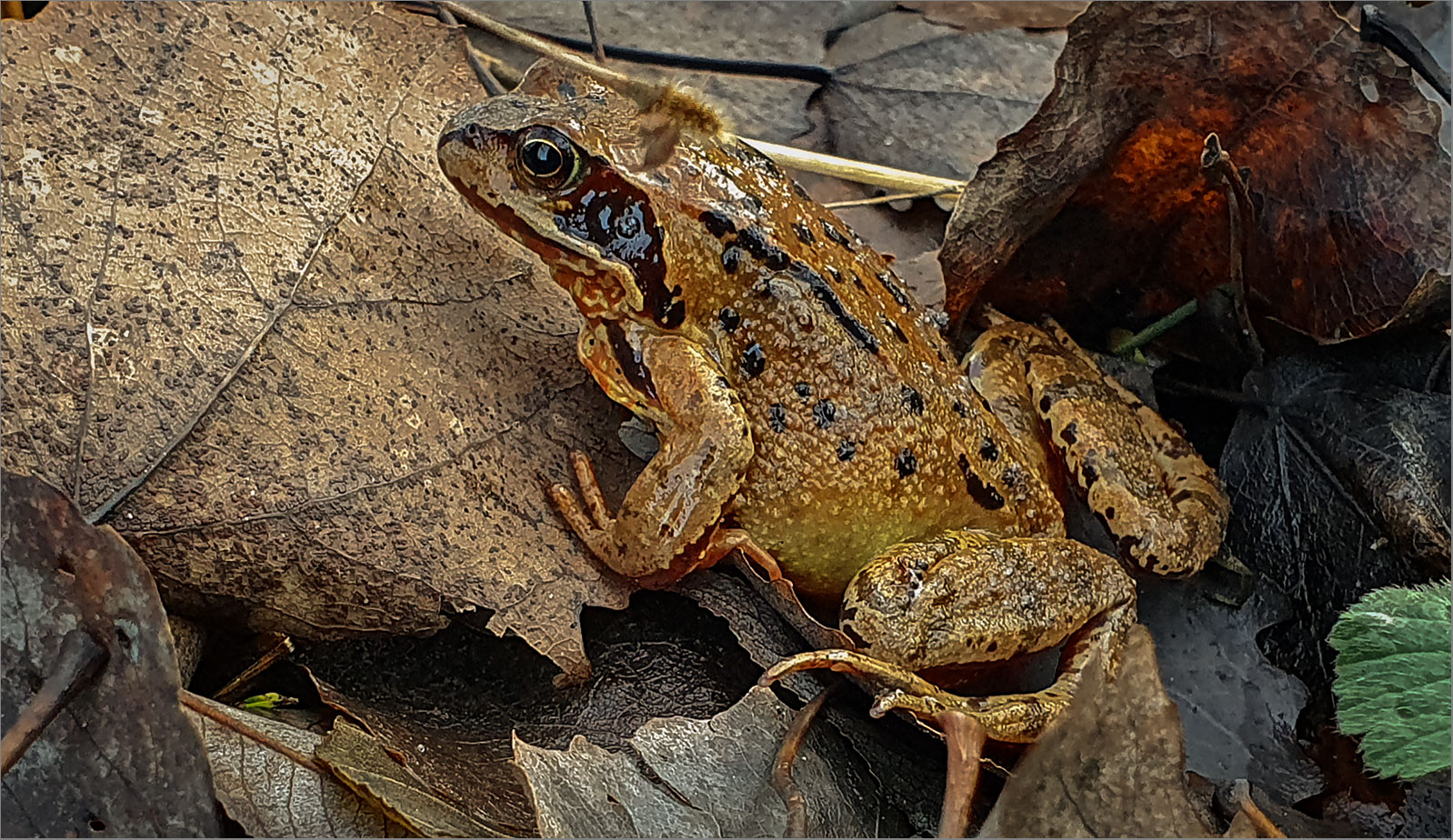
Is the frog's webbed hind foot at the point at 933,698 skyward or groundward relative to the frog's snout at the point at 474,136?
groundward

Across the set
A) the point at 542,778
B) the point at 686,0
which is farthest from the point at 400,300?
the point at 686,0

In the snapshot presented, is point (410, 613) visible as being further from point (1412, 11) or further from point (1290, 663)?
point (1412, 11)

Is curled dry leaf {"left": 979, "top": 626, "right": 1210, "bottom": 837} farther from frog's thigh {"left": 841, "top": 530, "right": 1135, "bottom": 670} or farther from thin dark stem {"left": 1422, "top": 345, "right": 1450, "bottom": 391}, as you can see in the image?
thin dark stem {"left": 1422, "top": 345, "right": 1450, "bottom": 391}

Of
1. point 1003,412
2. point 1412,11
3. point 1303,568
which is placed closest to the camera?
point 1303,568

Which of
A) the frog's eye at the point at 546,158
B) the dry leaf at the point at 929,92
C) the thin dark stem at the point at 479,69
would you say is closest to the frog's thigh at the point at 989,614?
the frog's eye at the point at 546,158

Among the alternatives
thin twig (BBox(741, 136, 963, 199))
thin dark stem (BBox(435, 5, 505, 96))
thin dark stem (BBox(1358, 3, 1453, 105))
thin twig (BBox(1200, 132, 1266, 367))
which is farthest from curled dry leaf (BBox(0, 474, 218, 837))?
thin dark stem (BBox(1358, 3, 1453, 105))

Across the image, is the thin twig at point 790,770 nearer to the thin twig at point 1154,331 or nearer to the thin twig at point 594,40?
the thin twig at point 1154,331

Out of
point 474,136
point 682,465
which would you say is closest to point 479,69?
point 474,136
